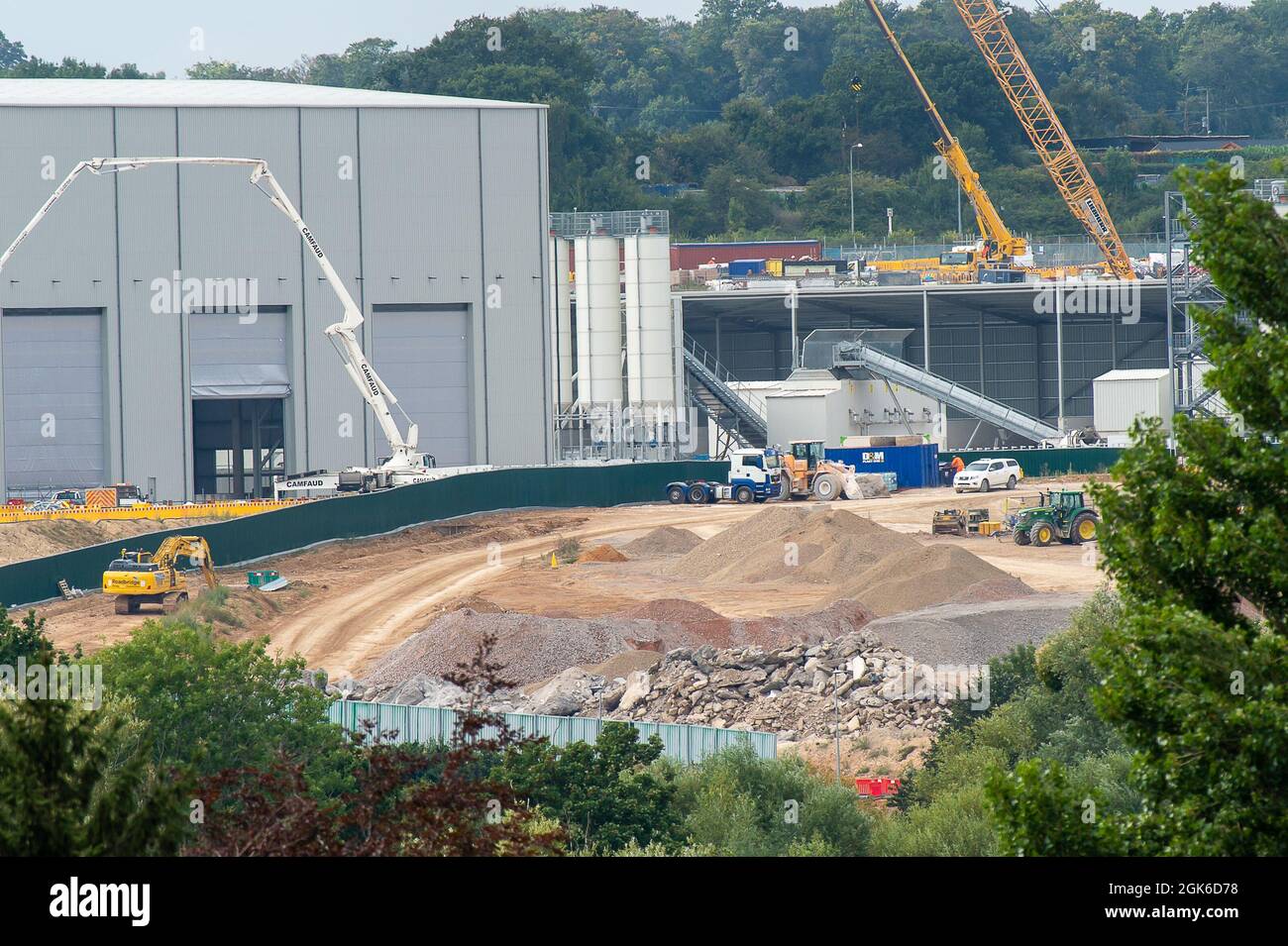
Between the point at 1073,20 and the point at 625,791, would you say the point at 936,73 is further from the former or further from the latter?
the point at 625,791

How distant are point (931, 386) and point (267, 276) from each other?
35129mm

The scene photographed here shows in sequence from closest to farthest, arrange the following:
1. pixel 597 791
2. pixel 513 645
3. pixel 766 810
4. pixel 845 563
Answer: pixel 597 791, pixel 766 810, pixel 513 645, pixel 845 563

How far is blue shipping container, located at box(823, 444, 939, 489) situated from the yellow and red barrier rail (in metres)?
24.3

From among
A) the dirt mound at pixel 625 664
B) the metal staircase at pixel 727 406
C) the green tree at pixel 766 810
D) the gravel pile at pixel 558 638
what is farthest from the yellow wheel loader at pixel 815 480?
the green tree at pixel 766 810

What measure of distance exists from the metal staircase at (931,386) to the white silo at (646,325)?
12.6 metres

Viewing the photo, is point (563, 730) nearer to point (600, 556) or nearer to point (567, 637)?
point (567, 637)

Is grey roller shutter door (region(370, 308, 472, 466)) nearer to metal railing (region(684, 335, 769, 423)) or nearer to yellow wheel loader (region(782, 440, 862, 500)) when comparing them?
yellow wheel loader (region(782, 440, 862, 500))

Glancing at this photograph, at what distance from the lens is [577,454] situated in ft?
248

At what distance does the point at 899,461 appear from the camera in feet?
237

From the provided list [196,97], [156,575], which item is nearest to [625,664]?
[156,575]

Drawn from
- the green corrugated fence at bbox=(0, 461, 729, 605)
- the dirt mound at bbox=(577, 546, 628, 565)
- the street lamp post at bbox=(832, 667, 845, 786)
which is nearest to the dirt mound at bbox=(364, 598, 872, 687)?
the street lamp post at bbox=(832, 667, 845, 786)

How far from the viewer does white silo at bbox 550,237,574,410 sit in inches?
3039

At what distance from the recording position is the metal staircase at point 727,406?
84.4 m
